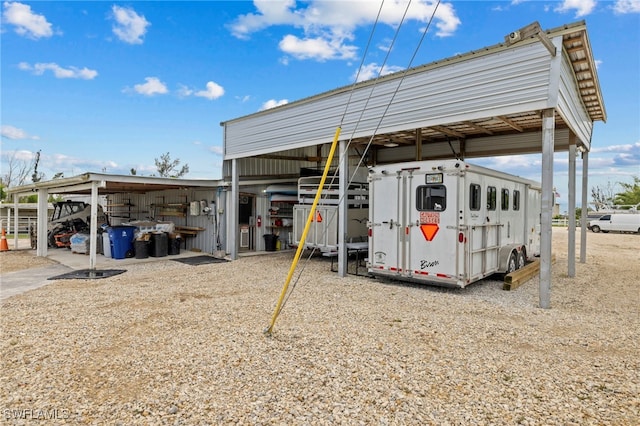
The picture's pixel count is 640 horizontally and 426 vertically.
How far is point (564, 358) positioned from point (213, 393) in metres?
3.58

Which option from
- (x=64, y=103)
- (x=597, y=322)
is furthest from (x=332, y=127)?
(x=64, y=103)

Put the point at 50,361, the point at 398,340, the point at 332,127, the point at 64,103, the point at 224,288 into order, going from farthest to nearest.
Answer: the point at 64,103
the point at 332,127
the point at 224,288
the point at 398,340
the point at 50,361

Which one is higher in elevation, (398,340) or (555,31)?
(555,31)

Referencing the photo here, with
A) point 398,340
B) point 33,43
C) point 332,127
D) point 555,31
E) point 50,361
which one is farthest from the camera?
point 33,43

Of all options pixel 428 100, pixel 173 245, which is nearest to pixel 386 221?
pixel 428 100

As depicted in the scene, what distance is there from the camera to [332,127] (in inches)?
356

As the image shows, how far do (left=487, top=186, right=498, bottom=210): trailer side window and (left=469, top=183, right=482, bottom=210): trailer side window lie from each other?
0.47m

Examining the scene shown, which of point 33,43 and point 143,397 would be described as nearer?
point 143,397

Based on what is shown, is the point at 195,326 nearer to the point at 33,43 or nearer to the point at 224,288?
the point at 224,288

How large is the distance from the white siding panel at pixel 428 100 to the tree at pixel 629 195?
152 feet

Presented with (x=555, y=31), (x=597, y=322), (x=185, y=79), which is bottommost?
(x=597, y=322)

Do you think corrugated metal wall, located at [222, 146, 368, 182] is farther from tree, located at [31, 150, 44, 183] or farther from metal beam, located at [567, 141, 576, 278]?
tree, located at [31, 150, 44, 183]

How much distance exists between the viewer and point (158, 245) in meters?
12.2

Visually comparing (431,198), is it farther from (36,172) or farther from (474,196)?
(36,172)
